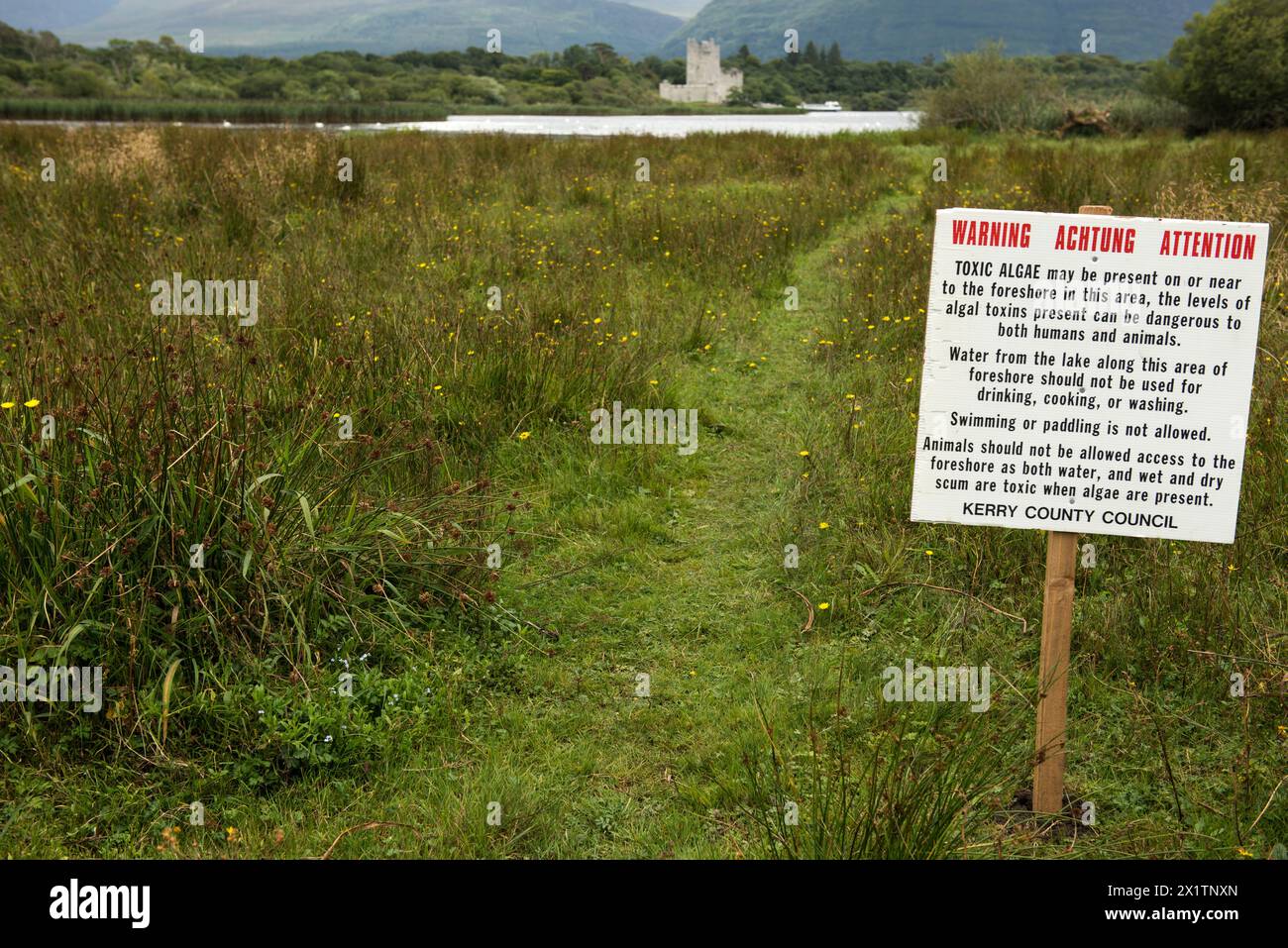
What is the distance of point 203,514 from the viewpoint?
3.36 meters

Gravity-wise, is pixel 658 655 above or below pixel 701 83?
below

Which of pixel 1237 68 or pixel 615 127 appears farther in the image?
pixel 615 127

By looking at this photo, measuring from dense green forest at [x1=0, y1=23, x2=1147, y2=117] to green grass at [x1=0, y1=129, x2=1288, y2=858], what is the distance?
3844cm

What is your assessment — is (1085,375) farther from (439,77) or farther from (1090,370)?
(439,77)

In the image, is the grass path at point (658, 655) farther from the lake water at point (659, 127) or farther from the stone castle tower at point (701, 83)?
the stone castle tower at point (701, 83)

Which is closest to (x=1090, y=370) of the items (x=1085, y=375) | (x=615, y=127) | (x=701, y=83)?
(x=1085, y=375)

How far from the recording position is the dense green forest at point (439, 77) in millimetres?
52281

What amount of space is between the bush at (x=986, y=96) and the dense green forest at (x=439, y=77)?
47.5 ft

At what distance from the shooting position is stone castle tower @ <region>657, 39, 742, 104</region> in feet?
244

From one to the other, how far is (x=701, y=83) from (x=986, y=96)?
51590 mm

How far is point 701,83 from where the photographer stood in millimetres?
76750

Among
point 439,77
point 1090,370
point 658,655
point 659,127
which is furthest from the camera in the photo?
point 439,77

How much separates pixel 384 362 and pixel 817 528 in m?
2.86

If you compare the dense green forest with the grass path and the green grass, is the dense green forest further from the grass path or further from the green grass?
the grass path
